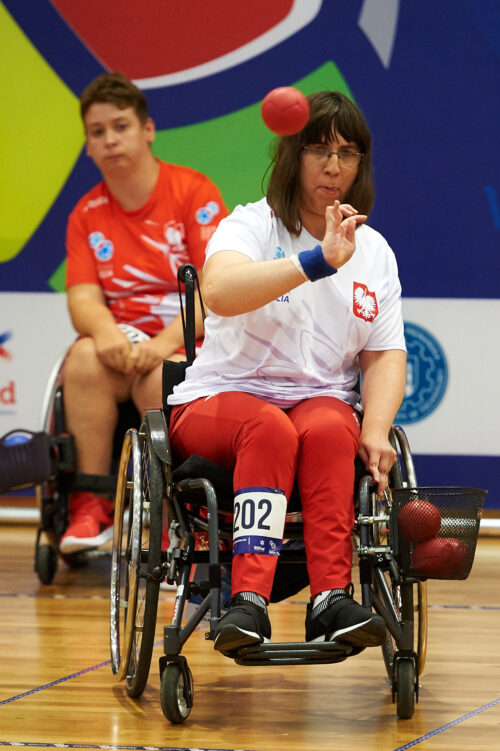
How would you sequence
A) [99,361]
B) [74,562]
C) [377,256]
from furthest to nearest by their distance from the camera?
1. [74,562]
2. [99,361]
3. [377,256]

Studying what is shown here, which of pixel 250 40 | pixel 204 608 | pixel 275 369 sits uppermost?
pixel 250 40

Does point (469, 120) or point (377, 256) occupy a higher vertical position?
point (469, 120)

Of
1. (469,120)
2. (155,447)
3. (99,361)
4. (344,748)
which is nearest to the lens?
(344,748)

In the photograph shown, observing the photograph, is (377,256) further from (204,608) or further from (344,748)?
(344,748)

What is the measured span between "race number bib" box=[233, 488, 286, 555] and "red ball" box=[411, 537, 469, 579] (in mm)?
237

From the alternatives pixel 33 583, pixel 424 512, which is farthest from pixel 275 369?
pixel 33 583

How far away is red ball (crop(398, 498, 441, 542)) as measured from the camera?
81.3 inches

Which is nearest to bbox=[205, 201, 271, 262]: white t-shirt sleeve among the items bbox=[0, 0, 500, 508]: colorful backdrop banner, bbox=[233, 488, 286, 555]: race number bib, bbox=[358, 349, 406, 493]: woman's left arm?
bbox=[358, 349, 406, 493]: woman's left arm

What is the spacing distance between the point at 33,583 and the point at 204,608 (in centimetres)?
168

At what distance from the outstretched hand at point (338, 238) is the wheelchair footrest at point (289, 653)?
65cm

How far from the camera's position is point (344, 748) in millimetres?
1985

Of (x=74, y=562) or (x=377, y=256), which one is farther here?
(x=74, y=562)

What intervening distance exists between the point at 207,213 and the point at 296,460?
1.65m

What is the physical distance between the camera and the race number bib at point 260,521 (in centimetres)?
207
